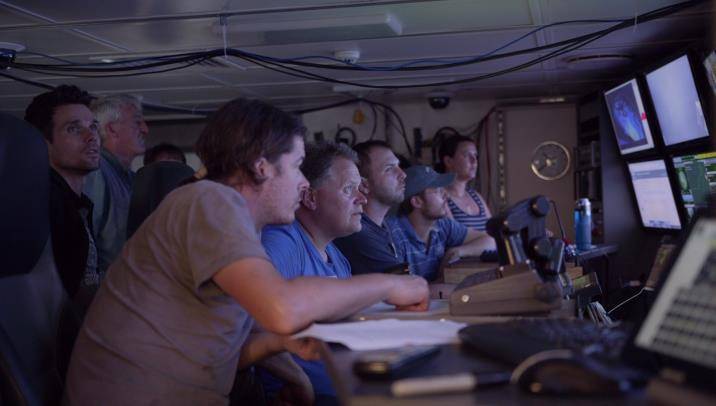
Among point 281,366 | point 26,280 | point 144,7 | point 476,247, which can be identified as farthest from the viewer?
point 476,247

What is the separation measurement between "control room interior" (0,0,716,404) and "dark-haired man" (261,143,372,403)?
0.98 m

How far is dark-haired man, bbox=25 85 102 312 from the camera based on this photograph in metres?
3.21

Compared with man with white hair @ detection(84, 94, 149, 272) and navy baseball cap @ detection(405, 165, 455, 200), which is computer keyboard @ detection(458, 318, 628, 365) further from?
navy baseball cap @ detection(405, 165, 455, 200)

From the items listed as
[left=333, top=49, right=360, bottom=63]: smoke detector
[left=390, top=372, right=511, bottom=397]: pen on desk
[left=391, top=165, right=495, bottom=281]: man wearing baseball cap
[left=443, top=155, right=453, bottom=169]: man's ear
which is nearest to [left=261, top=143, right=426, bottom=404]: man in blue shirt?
[left=390, top=372, right=511, bottom=397]: pen on desk

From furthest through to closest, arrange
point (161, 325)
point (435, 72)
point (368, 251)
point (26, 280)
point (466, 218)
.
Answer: point (435, 72), point (466, 218), point (368, 251), point (26, 280), point (161, 325)

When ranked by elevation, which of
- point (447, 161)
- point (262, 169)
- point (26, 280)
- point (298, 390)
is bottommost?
point (298, 390)

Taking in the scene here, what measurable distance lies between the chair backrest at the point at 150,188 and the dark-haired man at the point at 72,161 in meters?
0.24

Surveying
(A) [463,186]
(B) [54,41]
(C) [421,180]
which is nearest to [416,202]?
(C) [421,180]

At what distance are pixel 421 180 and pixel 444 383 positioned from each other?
3.68 metres

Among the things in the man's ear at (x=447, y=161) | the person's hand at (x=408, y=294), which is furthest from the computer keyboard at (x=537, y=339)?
the man's ear at (x=447, y=161)

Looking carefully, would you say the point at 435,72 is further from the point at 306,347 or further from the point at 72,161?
the point at 306,347

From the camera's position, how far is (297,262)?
248cm

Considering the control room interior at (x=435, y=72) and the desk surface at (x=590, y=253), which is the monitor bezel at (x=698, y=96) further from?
the desk surface at (x=590, y=253)

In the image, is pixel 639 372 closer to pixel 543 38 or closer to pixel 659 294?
pixel 659 294
